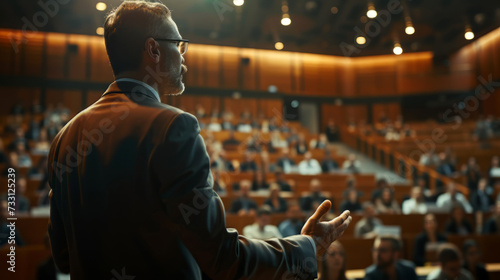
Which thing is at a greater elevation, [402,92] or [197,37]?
[197,37]

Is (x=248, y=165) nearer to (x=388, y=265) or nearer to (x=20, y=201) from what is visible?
(x=20, y=201)

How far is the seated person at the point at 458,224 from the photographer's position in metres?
4.25

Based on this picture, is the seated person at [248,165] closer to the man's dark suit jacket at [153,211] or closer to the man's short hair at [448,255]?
the man's short hair at [448,255]

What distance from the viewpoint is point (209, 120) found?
9180 millimetres

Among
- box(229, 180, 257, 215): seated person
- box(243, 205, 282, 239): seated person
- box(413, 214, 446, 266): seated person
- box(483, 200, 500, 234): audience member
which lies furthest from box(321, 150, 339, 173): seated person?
box(243, 205, 282, 239): seated person

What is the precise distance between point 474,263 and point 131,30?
308cm

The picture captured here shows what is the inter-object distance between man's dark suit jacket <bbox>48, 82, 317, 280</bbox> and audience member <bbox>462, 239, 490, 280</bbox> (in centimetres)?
281

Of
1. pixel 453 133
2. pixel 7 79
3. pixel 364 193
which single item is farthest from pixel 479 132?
pixel 7 79

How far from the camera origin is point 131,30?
67 centimetres

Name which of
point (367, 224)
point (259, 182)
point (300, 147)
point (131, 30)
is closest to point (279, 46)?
point (300, 147)

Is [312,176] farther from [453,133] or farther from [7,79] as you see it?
[7,79]

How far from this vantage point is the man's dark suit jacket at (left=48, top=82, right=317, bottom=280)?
0.55 meters

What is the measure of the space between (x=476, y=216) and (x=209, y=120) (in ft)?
19.0

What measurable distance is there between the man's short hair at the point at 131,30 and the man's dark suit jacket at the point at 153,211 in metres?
0.09
